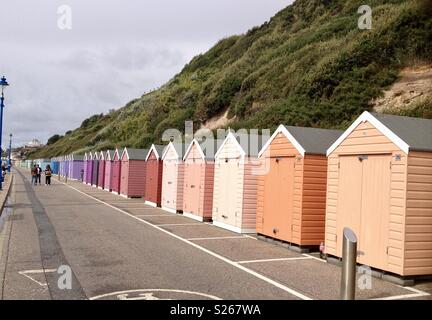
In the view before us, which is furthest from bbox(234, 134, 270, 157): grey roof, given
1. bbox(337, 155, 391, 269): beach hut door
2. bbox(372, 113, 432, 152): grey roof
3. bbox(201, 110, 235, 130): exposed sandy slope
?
bbox(201, 110, 235, 130): exposed sandy slope

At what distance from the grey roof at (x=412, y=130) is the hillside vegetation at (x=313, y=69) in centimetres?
820

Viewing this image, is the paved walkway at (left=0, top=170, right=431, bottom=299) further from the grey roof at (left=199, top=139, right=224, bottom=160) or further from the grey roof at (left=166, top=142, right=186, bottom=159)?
the grey roof at (left=166, top=142, right=186, bottom=159)

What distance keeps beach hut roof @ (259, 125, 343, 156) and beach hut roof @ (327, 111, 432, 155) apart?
1.64 meters

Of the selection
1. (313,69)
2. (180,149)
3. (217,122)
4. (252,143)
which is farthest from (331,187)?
(217,122)

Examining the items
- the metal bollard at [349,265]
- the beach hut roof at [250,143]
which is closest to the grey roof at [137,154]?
the beach hut roof at [250,143]

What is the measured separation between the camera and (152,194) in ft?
79.9

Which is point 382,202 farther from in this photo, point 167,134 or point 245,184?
point 167,134

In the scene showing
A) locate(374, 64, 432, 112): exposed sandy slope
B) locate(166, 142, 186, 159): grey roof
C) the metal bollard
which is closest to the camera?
the metal bollard

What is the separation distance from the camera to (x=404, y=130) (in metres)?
9.51

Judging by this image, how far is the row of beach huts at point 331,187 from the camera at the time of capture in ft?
29.3

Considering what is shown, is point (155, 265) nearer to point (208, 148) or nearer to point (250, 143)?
point (250, 143)

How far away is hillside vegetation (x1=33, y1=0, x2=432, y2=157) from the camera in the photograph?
23859 mm

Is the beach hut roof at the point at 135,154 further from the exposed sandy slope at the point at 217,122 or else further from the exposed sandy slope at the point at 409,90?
the exposed sandy slope at the point at 409,90

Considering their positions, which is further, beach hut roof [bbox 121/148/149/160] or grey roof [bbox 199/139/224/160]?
beach hut roof [bbox 121/148/149/160]
